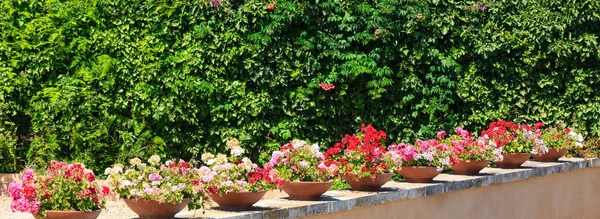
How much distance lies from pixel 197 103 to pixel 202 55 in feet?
1.80

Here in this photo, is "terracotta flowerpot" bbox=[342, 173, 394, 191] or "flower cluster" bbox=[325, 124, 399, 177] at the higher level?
"flower cluster" bbox=[325, 124, 399, 177]

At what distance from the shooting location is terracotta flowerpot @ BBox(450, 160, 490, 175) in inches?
273

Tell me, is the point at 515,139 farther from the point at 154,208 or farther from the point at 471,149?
the point at 154,208

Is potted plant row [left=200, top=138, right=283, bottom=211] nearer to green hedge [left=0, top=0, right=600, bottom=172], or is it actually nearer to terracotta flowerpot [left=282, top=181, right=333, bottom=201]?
terracotta flowerpot [left=282, top=181, right=333, bottom=201]

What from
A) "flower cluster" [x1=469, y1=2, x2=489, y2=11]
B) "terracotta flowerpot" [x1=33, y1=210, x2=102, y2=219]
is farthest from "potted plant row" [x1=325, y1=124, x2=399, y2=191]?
"flower cluster" [x1=469, y1=2, x2=489, y2=11]

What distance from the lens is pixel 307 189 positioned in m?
5.16

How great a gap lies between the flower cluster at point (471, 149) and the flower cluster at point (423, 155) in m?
0.36

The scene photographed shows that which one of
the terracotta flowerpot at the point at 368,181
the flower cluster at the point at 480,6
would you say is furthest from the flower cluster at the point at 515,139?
the terracotta flowerpot at the point at 368,181

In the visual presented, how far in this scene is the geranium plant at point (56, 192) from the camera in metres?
4.14

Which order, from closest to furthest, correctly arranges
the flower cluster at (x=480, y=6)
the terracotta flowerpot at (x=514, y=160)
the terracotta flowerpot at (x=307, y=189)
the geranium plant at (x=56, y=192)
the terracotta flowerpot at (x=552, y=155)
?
the geranium plant at (x=56, y=192) < the terracotta flowerpot at (x=307, y=189) < the terracotta flowerpot at (x=514, y=160) < the terracotta flowerpot at (x=552, y=155) < the flower cluster at (x=480, y=6)

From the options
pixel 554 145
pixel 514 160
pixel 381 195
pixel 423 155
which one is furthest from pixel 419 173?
Answer: pixel 554 145

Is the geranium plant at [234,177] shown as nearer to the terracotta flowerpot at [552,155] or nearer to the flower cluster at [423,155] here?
the flower cluster at [423,155]

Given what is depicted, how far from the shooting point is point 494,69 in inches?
391

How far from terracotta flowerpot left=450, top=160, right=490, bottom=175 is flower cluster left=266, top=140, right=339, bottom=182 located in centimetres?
186
